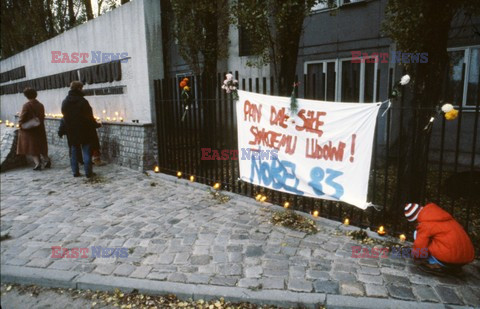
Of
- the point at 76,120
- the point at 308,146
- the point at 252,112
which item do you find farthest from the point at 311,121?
the point at 76,120

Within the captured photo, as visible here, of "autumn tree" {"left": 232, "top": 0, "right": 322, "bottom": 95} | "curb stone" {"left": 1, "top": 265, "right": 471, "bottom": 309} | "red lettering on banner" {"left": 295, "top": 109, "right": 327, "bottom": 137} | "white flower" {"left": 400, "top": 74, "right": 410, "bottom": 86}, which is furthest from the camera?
"autumn tree" {"left": 232, "top": 0, "right": 322, "bottom": 95}

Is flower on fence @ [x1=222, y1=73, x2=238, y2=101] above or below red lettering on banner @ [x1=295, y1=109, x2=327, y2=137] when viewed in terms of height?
above

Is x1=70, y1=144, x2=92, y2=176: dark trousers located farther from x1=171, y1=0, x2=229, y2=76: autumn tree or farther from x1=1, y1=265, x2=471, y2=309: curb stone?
x1=1, y1=265, x2=471, y2=309: curb stone

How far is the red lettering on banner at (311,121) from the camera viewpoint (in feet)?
15.5

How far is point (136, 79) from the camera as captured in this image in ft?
27.4

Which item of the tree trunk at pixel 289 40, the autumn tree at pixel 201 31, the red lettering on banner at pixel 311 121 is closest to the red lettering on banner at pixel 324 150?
the red lettering on banner at pixel 311 121

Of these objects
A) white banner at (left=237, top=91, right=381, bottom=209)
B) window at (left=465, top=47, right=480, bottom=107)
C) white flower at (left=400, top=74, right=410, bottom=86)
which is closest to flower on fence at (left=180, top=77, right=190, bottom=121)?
white banner at (left=237, top=91, right=381, bottom=209)

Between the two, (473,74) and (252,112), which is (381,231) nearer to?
(252,112)

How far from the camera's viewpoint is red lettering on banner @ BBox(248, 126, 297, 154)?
16.6ft

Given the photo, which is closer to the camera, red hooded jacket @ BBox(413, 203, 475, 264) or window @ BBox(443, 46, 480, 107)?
red hooded jacket @ BBox(413, 203, 475, 264)

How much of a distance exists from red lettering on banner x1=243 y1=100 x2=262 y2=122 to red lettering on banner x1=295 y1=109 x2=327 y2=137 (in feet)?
2.56

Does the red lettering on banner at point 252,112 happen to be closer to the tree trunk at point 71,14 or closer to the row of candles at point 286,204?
the row of candles at point 286,204

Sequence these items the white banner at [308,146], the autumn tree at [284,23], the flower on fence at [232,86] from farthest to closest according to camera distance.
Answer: the autumn tree at [284,23] < the flower on fence at [232,86] < the white banner at [308,146]

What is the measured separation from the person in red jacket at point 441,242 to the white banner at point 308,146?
856 millimetres
